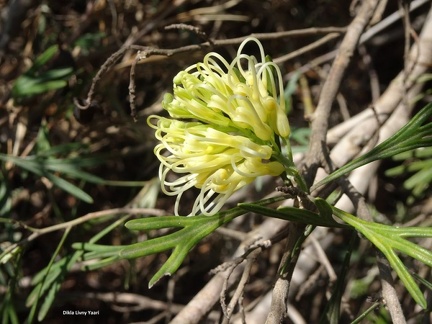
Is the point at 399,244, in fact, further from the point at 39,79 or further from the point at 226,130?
the point at 39,79

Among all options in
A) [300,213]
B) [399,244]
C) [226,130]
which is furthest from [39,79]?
[399,244]

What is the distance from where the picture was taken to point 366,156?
2.99 feet

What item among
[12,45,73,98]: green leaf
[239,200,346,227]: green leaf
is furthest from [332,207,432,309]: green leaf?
[12,45,73,98]: green leaf

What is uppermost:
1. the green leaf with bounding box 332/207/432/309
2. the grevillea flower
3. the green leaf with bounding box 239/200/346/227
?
the grevillea flower

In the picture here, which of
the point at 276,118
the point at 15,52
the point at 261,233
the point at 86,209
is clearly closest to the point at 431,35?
the point at 261,233

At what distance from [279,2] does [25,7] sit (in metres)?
0.86

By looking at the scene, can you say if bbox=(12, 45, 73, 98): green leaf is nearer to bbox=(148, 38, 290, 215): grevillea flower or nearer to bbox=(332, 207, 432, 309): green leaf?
bbox=(148, 38, 290, 215): grevillea flower

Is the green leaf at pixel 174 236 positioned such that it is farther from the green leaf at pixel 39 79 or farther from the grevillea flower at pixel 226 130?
the green leaf at pixel 39 79

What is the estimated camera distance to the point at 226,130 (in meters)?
0.88

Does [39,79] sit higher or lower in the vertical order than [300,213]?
higher

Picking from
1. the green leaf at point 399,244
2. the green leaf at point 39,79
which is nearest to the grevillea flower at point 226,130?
the green leaf at point 399,244

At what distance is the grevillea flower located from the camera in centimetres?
84

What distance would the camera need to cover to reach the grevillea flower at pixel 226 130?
2.75ft

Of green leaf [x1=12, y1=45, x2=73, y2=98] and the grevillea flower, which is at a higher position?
green leaf [x1=12, y1=45, x2=73, y2=98]
